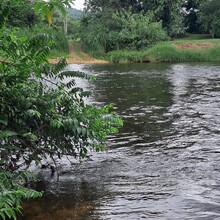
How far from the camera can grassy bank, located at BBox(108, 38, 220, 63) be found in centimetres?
3606

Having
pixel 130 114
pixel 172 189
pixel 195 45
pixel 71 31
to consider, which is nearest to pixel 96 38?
pixel 195 45

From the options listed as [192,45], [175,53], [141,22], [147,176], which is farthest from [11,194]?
[141,22]

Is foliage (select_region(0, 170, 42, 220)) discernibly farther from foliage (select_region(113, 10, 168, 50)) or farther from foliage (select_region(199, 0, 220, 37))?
foliage (select_region(199, 0, 220, 37))

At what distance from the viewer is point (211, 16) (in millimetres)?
45031

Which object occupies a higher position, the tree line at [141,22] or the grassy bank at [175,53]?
the tree line at [141,22]

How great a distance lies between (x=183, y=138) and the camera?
30.9ft

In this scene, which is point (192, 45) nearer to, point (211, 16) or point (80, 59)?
point (211, 16)

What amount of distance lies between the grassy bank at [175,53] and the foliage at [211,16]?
6232 mm

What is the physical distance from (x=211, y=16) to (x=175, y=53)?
11347 millimetres

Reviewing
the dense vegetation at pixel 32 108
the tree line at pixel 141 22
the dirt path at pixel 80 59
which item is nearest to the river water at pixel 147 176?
the dense vegetation at pixel 32 108

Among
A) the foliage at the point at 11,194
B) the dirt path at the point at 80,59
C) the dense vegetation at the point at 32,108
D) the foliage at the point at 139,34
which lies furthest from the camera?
the foliage at the point at 139,34

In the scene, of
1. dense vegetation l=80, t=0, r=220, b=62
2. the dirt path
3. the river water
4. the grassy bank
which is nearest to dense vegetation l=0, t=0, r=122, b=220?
the river water

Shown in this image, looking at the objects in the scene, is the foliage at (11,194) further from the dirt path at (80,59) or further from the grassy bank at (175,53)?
the grassy bank at (175,53)

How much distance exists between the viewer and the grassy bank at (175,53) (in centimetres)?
3606
